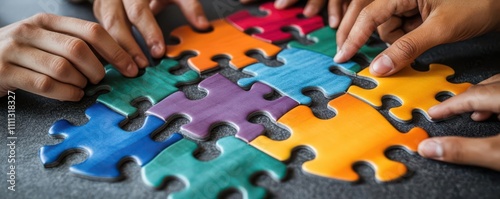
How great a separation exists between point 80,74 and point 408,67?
0.84 m

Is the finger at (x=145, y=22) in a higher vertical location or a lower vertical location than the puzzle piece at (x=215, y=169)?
higher

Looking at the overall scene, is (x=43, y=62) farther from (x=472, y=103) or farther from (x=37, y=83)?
(x=472, y=103)

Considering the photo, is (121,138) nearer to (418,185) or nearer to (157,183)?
(157,183)

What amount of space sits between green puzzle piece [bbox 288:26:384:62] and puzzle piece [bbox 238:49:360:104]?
0.03 meters

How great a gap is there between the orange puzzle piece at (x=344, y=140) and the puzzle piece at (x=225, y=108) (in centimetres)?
4

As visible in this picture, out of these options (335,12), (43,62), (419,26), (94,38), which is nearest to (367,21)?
(419,26)

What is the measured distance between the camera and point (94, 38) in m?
1.17

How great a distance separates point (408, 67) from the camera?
3.90 ft

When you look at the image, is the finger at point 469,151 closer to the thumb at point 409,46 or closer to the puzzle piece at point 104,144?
the thumb at point 409,46

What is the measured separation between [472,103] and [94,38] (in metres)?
0.91

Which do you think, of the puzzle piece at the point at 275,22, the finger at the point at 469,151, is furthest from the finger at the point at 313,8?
the finger at the point at 469,151

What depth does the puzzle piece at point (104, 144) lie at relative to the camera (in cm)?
93

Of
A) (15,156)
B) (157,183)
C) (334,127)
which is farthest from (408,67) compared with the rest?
(15,156)

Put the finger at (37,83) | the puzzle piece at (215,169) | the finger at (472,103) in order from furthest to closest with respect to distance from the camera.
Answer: the finger at (37,83) < the finger at (472,103) < the puzzle piece at (215,169)
